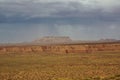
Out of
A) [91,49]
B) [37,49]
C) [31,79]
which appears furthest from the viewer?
[37,49]

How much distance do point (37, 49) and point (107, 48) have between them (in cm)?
3399

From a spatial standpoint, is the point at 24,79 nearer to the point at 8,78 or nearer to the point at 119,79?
the point at 8,78

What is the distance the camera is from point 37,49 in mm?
144375

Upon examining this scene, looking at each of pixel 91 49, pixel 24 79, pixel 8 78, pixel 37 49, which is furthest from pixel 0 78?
pixel 37 49

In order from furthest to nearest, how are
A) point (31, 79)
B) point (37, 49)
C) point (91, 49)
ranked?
point (37, 49) → point (91, 49) → point (31, 79)

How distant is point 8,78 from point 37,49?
Result: 10078 cm

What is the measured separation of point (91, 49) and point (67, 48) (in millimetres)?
12271

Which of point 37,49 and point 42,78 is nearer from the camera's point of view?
point 42,78

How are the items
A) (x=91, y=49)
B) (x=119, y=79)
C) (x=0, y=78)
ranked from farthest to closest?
(x=91, y=49)
(x=0, y=78)
(x=119, y=79)

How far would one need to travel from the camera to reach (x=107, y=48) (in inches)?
5241

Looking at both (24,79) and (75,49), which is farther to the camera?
(75,49)

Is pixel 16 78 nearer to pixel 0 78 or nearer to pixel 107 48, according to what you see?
pixel 0 78

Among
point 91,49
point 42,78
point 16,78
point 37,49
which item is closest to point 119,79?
point 42,78

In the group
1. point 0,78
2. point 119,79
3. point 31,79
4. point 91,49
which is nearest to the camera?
point 119,79
